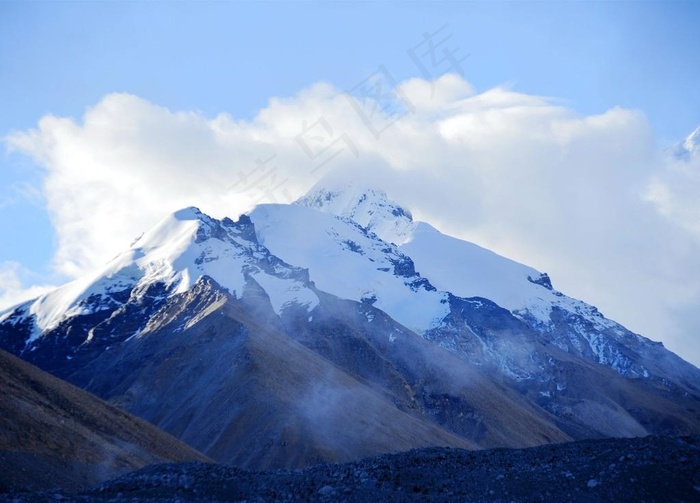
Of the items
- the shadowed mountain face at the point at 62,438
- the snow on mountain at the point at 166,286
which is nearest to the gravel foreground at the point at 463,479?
the shadowed mountain face at the point at 62,438

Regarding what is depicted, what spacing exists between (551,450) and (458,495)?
21.8 ft

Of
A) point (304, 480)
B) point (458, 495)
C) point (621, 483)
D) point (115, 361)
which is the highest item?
point (621, 483)

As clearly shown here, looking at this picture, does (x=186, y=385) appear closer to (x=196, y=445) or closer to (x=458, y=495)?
(x=196, y=445)

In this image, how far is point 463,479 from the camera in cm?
3114

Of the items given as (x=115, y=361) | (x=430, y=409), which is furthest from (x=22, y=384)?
(x=430, y=409)

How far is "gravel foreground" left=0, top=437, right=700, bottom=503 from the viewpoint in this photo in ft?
92.7

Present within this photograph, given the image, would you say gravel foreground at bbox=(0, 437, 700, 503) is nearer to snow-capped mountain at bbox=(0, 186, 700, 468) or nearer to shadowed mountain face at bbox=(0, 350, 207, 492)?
shadowed mountain face at bbox=(0, 350, 207, 492)

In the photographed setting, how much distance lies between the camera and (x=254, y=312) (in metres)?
160

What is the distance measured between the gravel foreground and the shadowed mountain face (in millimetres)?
12032

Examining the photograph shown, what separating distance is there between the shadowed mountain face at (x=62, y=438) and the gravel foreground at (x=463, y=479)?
12.0m

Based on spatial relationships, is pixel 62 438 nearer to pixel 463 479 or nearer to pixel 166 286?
pixel 463 479

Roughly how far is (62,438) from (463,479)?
3210 centimetres

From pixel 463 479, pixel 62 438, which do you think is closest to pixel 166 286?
pixel 62 438

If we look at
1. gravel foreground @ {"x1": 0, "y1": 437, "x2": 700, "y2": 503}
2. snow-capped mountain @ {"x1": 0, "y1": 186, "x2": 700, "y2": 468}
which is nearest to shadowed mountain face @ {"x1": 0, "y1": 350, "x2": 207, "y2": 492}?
gravel foreground @ {"x1": 0, "y1": 437, "x2": 700, "y2": 503}
